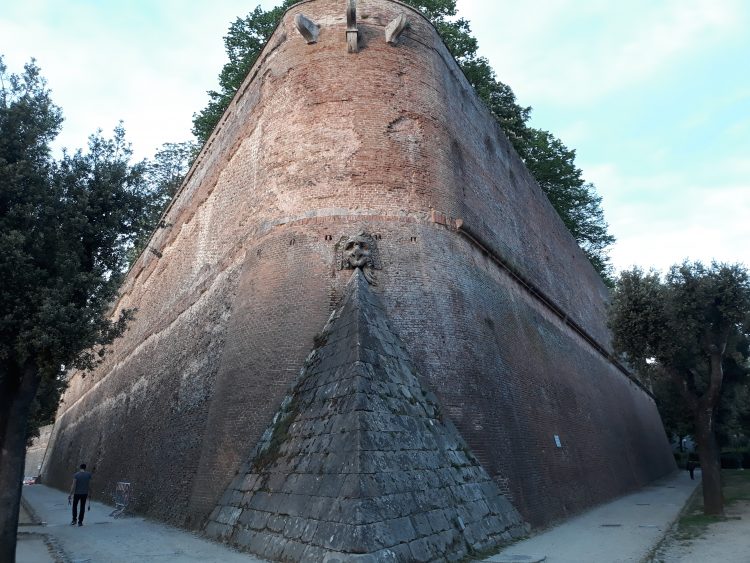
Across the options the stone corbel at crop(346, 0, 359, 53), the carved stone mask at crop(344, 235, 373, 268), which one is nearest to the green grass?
the carved stone mask at crop(344, 235, 373, 268)

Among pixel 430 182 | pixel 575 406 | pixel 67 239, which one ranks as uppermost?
pixel 430 182

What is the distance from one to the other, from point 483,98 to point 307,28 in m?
15.0

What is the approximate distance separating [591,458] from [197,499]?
32.5 ft

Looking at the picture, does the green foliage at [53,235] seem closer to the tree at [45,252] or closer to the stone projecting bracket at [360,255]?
the tree at [45,252]

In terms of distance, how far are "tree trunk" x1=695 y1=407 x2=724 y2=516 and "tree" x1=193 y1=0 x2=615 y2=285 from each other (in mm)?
13664

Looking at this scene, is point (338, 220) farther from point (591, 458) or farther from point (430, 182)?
point (591, 458)

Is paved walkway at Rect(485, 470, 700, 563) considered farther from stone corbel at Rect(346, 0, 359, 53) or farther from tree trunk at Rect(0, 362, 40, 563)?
stone corbel at Rect(346, 0, 359, 53)

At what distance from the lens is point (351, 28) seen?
1134 cm

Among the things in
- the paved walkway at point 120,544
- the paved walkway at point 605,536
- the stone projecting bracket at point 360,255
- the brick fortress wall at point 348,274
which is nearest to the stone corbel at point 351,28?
the brick fortress wall at point 348,274

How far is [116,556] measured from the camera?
7098mm

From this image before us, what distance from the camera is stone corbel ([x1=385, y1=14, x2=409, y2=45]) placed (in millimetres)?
11578

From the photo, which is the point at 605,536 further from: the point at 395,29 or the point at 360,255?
the point at 395,29

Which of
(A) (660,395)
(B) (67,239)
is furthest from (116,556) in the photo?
(A) (660,395)

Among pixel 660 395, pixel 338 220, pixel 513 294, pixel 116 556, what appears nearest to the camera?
pixel 116 556
